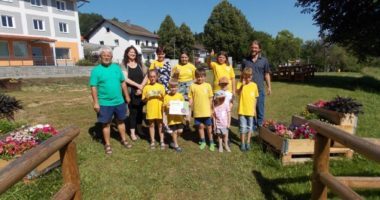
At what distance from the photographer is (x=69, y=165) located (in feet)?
8.84

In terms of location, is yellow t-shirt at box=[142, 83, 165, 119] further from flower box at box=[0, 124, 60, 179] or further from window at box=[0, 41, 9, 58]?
window at box=[0, 41, 9, 58]

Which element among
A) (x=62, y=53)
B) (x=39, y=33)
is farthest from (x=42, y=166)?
Result: (x=62, y=53)

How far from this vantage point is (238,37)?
168 feet

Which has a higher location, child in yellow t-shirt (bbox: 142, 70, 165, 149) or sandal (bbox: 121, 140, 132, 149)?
child in yellow t-shirt (bbox: 142, 70, 165, 149)

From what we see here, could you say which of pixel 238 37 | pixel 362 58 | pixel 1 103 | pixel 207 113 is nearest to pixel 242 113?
pixel 207 113

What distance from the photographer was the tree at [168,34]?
66.5 metres

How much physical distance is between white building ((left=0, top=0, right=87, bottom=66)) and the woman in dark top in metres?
29.4

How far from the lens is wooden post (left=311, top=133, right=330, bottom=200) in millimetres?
3080

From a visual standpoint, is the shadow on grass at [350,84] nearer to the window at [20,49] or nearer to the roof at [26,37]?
the roof at [26,37]

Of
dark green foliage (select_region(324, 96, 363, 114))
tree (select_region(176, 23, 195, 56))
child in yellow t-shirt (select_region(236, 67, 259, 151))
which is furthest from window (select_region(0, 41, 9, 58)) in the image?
tree (select_region(176, 23, 195, 56))

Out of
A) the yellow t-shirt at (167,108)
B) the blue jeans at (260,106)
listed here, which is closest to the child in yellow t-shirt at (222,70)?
the blue jeans at (260,106)

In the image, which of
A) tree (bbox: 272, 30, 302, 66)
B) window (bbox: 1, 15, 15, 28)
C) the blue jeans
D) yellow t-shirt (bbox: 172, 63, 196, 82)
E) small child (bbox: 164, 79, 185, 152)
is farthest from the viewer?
tree (bbox: 272, 30, 302, 66)

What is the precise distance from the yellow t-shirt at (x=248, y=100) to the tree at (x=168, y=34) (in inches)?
2369

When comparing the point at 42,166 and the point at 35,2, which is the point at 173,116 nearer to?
the point at 42,166
